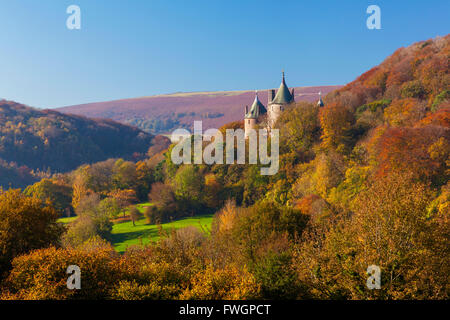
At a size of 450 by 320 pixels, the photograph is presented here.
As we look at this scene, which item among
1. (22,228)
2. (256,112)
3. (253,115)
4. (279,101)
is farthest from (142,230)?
(22,228)

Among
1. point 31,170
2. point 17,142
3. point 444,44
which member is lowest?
point 31,170

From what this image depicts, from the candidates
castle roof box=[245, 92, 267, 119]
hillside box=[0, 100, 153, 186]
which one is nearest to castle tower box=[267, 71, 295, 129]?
castle roof box=[245, 92, 267, 119]

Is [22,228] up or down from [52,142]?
down

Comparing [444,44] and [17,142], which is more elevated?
[444,44]

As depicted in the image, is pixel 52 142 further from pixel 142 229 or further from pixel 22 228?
pixel 22 228
